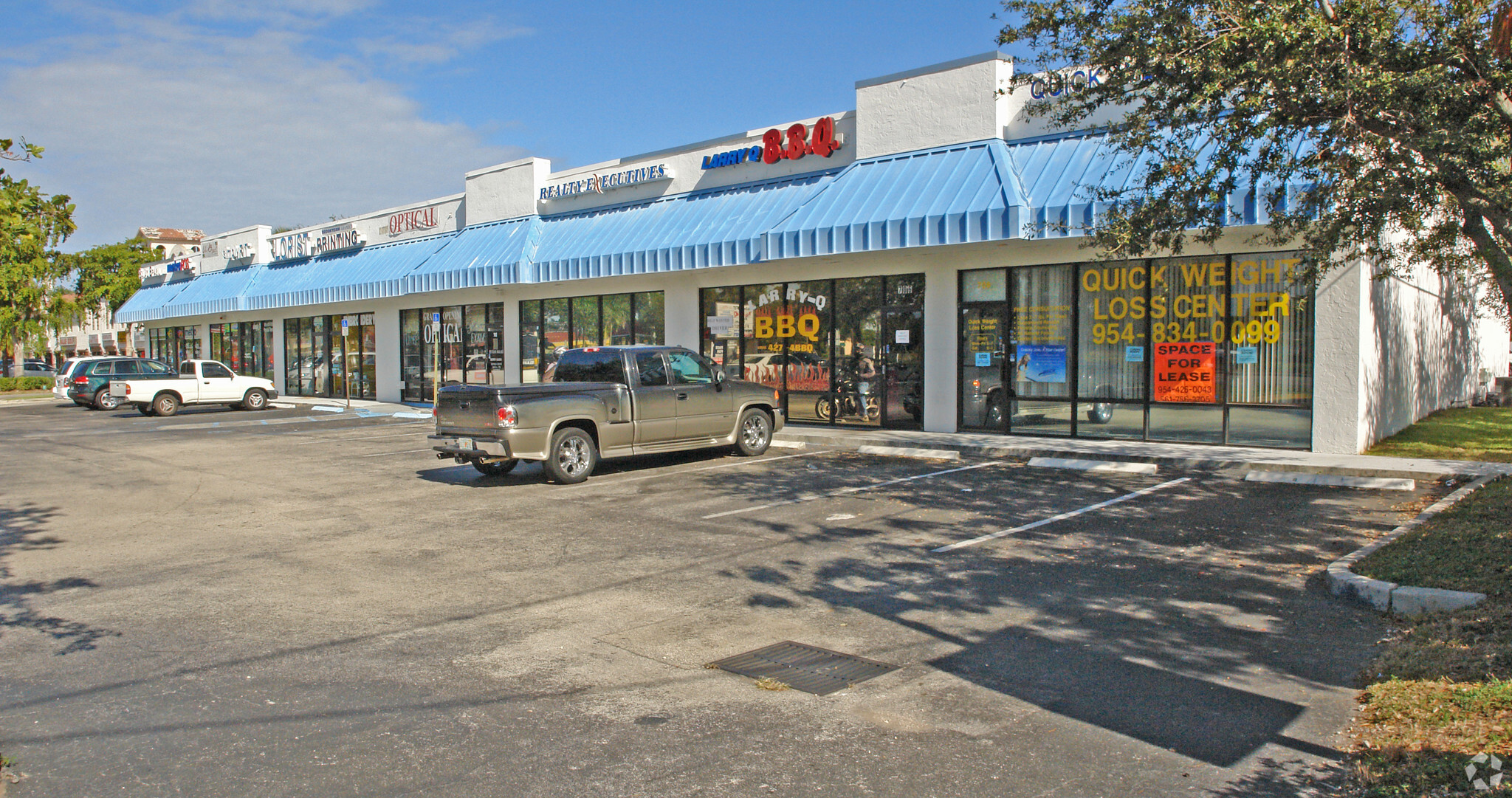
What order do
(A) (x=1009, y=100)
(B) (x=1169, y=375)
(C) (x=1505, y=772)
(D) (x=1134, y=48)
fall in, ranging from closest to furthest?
(C) (x=1505, y=772) → (D) (x=1134, y=48) → (B) (x=1169, y=375) → (A) (x=1009, y=100)

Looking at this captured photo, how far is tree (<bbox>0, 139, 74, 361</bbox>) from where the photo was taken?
729 cm

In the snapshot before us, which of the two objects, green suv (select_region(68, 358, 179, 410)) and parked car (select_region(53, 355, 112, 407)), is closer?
green suv (select_region(68, 358, 179, 410))

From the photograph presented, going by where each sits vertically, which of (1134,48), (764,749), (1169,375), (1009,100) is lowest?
(764,749)

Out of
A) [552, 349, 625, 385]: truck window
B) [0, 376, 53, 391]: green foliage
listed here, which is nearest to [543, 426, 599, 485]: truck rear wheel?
[552, 349, 625, 385]: truck window

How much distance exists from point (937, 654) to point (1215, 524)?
203 inches

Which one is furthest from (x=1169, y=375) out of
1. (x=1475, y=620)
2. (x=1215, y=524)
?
(x=1475, y=620)

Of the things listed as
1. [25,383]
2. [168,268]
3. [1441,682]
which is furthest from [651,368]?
[25,383]

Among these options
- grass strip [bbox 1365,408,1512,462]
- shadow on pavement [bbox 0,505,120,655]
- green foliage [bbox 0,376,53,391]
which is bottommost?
shadow on pavement [bbox 0,505,120,655]

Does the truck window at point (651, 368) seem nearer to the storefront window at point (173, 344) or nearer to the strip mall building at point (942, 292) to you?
the strip mall building at point (942, 292)

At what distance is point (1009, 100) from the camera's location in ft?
53.5

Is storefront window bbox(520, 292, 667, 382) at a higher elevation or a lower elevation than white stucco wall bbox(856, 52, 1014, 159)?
lower

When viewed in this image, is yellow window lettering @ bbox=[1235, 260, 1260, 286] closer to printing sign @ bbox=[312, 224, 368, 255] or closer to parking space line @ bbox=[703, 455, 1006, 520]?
parking space line @ bbox=[703, 455, 1006, 520]

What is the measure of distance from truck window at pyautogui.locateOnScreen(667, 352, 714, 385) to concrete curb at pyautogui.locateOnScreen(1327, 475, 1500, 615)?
9.07 metres

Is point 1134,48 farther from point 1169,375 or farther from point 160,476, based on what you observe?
point 160,476
